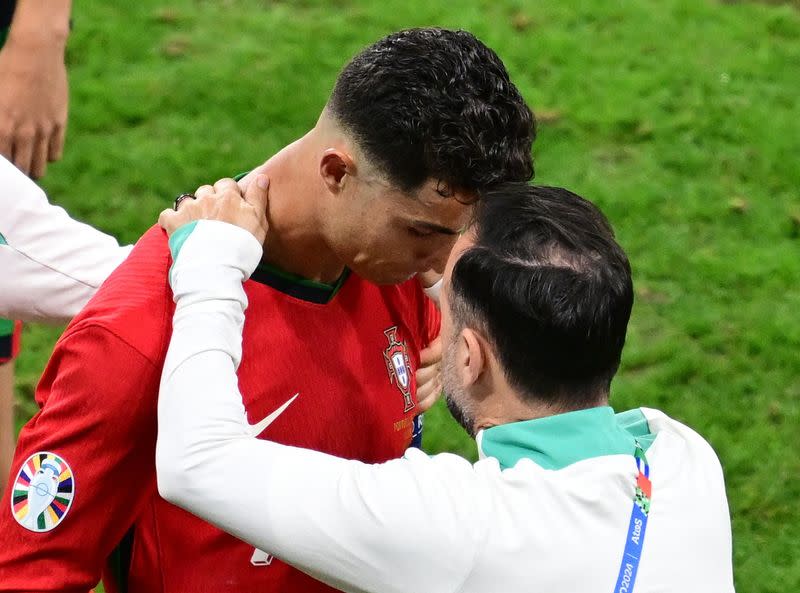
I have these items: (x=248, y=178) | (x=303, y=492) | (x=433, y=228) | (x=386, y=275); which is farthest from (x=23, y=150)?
(x=303, y=492)

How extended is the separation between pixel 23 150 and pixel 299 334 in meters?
1.15

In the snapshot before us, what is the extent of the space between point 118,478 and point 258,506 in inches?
12.8

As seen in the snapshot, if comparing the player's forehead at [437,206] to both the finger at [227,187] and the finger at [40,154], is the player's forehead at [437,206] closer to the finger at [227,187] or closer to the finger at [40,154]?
the finger at [227,187]

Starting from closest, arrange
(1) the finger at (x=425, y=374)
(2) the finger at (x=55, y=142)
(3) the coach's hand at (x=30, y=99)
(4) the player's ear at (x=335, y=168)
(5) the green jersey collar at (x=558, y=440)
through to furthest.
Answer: (5) the green jersey collar at (x=558, y=440), (4) the player's ear at (x=335, y=168), (1) the finger at (x=425, y=374), (3) the coach's hand at (x=30, y=99), (2) the finger at (x=55, y=142)

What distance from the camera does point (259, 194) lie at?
2555 mm

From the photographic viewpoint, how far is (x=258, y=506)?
2.05 meters

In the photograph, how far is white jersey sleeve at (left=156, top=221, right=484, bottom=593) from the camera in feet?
6.60

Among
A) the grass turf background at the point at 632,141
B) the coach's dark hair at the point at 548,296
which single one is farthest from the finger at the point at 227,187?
the grass turf background at the point at 632,141

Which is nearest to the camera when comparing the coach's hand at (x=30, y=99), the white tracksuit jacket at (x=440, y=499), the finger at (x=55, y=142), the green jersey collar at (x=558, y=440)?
the white tracksuit jacket at (x=440, y=499)

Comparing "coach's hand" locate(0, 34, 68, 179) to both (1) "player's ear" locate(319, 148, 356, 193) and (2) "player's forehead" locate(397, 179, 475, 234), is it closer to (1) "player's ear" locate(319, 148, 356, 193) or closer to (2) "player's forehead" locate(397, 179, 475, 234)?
(1) "player's ear" locate(319, 148, 356, 193)

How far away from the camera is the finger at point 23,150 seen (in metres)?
3.21

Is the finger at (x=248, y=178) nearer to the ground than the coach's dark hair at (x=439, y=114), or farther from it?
nearer to the ground

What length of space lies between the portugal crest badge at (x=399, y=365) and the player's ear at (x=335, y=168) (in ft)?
1.20

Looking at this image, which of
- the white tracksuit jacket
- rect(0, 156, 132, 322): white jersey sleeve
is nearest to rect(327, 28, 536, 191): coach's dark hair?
the white tracksuit jacket
